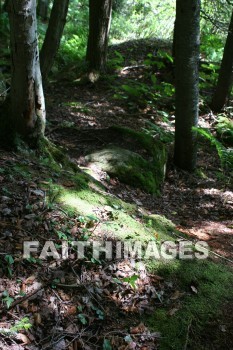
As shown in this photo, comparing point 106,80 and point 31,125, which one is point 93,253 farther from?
point 106,80

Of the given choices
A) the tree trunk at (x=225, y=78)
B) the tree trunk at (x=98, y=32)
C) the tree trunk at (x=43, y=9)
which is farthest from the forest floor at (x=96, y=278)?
the tree trunk at (x=43, y=9)

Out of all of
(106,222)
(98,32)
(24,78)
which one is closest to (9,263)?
(106,222)

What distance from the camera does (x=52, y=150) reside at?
5164mm

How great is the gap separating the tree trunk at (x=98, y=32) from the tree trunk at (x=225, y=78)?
11.8 ft

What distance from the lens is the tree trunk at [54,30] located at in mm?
8188

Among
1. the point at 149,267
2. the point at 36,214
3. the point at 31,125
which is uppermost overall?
the point at 31,125

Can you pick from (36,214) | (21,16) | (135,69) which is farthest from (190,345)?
(135,69)

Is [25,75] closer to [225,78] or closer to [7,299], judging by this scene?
[7,299]

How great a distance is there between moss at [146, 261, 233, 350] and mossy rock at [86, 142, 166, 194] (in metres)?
2.48

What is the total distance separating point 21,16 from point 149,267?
3.05 m

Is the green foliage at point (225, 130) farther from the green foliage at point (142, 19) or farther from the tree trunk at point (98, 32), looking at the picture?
the green foliage at point (142, 19)

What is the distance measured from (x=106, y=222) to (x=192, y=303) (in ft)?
3.89

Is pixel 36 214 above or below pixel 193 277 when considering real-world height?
above

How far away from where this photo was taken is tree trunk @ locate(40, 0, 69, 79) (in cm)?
819
